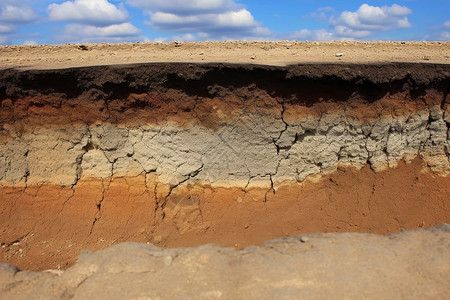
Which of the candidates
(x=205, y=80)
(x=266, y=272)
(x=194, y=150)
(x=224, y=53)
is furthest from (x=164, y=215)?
(x=224, y=53)

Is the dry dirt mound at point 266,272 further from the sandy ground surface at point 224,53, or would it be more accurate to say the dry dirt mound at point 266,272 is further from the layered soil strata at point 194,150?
the sandy ground surface at point 224,53

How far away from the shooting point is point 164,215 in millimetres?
4531

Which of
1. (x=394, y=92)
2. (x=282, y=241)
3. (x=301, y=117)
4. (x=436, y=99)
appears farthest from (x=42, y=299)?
(x=436, y=99)

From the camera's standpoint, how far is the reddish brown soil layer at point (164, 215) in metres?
4.41

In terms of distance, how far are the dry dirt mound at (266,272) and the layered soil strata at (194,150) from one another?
1899 millimetres

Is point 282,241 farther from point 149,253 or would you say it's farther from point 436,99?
point 436,99

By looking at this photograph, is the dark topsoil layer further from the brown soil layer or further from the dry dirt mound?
the dry dirt mound

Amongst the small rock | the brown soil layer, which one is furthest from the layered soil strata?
the small rock

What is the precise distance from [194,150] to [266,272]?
242cm

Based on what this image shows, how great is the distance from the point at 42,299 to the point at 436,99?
5.03 metres

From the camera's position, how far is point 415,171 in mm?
5039

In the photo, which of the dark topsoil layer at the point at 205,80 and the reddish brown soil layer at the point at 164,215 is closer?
the dark topsoil layer at the point at 205,80

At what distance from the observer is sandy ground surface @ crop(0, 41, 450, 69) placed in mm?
4919

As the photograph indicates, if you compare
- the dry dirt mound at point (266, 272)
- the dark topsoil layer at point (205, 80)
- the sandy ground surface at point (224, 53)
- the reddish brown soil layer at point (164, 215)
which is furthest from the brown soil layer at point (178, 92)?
the dry dirt mound at point (266, 272)
